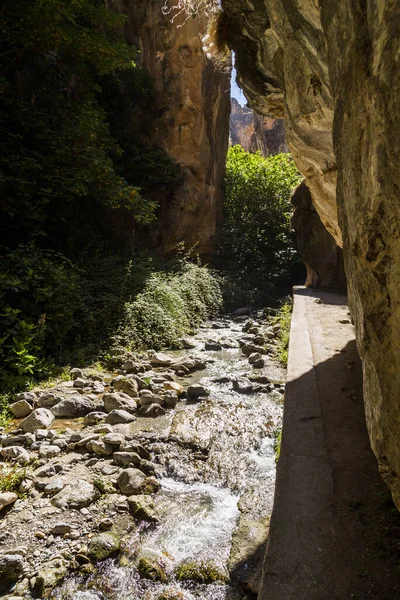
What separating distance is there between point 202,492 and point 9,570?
158 centimetres

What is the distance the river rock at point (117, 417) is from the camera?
4582 millimetres

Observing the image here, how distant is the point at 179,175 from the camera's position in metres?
14.8

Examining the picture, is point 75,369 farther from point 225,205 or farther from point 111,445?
point 225,205

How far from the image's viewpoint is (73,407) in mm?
4738

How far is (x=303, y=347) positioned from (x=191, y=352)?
2.87 meters

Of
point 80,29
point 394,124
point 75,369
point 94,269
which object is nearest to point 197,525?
point 394,124

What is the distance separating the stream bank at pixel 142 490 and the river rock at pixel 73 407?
0.5 inches

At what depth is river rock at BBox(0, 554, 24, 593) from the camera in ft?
7.99

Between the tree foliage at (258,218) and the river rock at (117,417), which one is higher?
the tree foliage at (258,218)

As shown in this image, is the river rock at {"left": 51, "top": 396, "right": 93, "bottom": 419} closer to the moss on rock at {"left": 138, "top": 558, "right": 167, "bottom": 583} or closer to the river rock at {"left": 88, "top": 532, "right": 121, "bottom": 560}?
the river rock at {"left": 88, "top": 532, "right": 121, "bottom": 560}

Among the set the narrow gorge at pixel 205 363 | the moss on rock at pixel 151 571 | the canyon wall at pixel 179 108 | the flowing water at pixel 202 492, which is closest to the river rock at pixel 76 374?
the narrow gorge at pixel 205 363

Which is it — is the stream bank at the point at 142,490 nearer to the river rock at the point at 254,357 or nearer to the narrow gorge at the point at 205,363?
the narrow gorge at the point at 205,363

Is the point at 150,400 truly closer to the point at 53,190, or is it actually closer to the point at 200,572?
the point at 200,572

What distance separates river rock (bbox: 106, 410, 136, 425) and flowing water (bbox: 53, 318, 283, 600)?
0.17 metres
